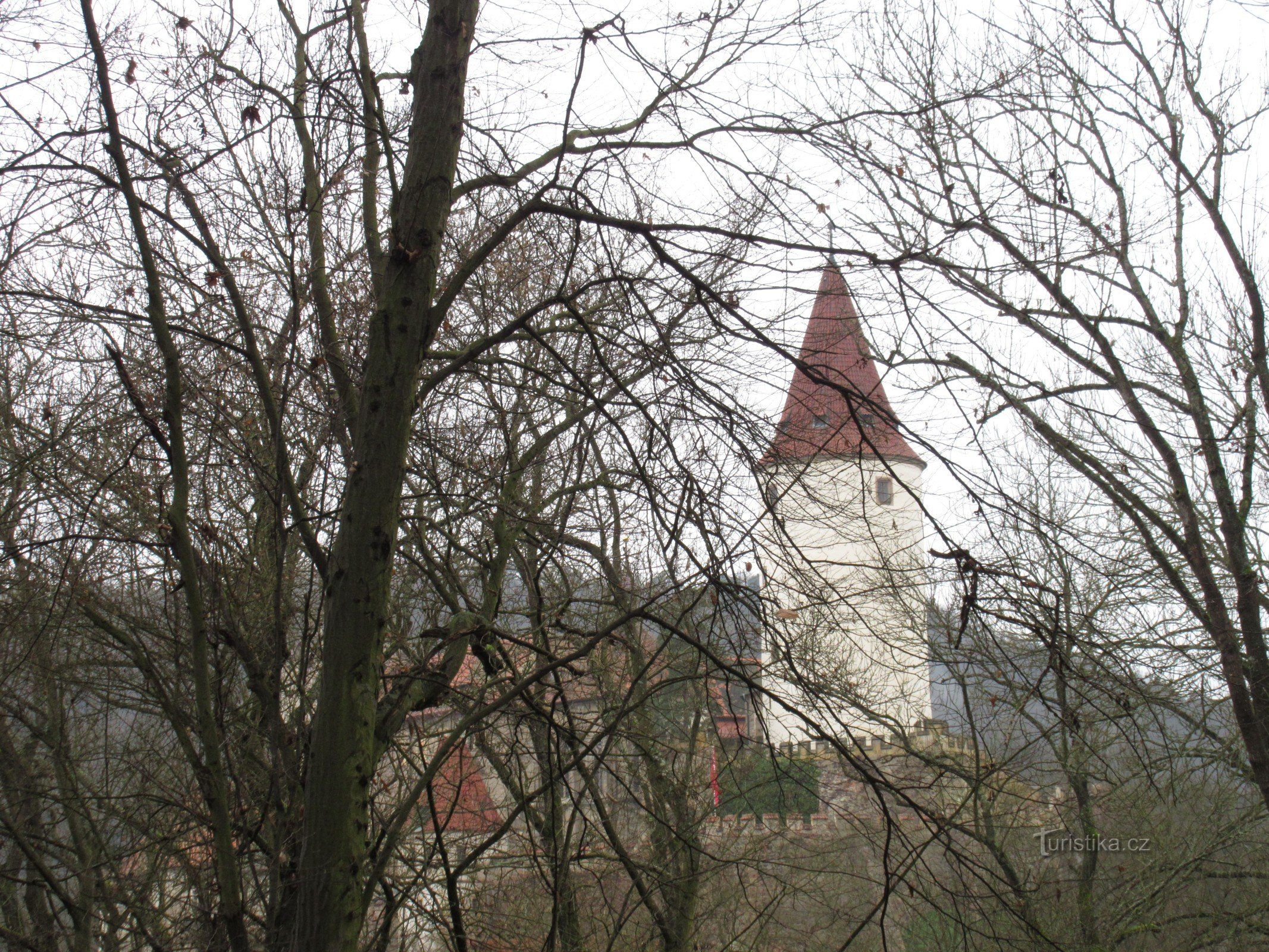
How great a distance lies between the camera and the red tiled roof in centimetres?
554

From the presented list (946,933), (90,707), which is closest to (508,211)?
(90,707)

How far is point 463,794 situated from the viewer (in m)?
6.48

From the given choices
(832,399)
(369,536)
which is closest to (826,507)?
(832,399)

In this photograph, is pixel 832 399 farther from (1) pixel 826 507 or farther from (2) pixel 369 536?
(2) pixel 369 536

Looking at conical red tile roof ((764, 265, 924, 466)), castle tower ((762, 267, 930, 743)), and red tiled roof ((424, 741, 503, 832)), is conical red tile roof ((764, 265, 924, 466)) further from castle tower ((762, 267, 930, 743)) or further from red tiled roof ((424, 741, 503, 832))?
red tiled roof ((424, 741, 503, 832))

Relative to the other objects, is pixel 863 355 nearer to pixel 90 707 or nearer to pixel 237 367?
pixel 237 367

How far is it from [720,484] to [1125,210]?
743 cm

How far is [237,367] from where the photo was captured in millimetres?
3854

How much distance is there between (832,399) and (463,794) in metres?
4.27

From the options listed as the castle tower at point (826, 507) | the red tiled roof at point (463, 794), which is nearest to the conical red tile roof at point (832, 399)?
the castle tower at point (826, 507)

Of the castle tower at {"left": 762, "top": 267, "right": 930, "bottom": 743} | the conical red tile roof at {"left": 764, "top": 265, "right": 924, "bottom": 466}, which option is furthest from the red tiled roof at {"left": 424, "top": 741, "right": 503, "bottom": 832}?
the conical red tile roof at {"left": 764, "top": 265, "right": 924, "bottom": 466}

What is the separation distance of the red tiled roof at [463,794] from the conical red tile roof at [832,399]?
256 cm

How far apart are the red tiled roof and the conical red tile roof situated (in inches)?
101

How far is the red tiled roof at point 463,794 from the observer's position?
554 cm
